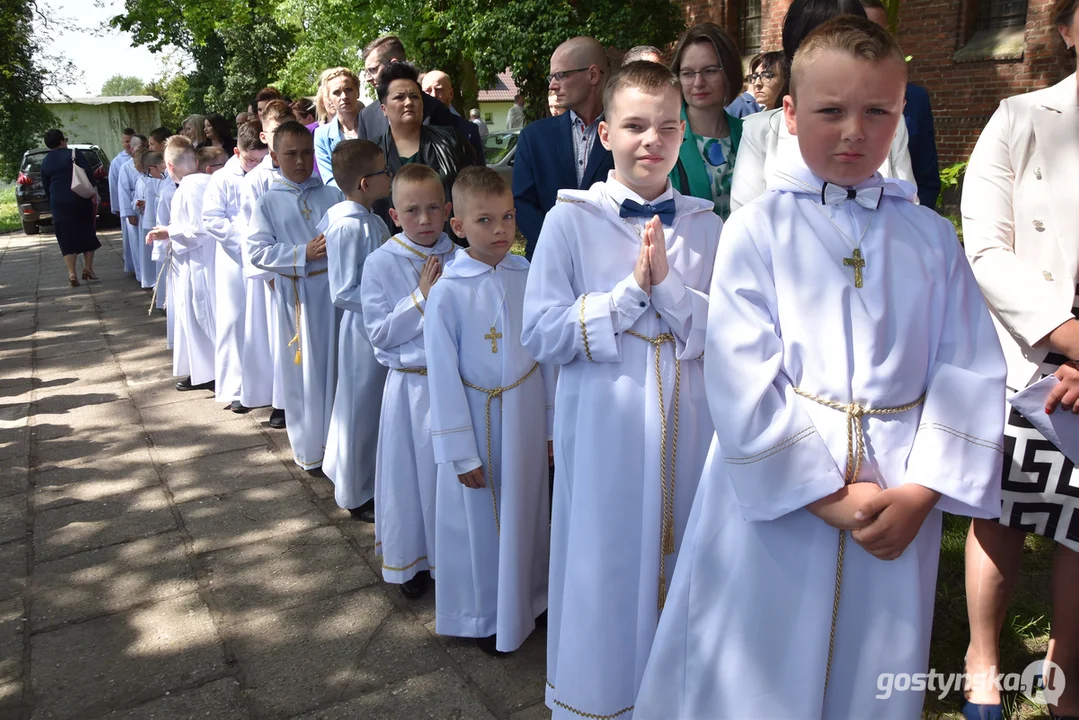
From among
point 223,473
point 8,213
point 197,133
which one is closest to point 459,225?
point 223,473

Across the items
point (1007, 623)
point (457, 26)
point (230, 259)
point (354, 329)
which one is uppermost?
point (457, 26)

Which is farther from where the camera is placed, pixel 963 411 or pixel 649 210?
pixel 649 210

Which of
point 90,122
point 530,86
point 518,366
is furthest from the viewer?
point 90,122

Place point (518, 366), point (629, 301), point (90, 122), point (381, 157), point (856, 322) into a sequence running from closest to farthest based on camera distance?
point (856, 322), point (629, 301), point (518, 366), point (381, 157), point (90, 122)

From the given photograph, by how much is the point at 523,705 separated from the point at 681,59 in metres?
2.52

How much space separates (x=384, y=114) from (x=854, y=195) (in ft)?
13.2

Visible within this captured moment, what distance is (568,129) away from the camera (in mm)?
4223

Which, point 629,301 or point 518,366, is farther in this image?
point 518,366

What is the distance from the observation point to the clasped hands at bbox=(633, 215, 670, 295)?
250 centimetres

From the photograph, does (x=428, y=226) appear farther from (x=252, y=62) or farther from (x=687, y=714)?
(x=252, y=62)

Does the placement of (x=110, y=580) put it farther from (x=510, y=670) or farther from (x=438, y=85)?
(x=438, y=85)

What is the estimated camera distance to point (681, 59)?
3732mm

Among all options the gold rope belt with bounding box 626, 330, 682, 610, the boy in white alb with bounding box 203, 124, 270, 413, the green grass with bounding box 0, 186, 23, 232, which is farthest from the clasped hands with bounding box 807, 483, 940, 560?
the green grass with bounding box 0, 186, 23, 232

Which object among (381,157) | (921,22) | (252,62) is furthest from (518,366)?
(252,62)
